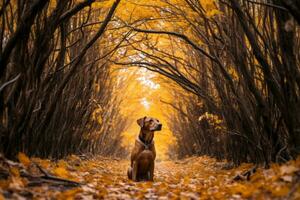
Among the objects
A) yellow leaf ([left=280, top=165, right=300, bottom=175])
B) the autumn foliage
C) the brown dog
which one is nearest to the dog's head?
the brown dog

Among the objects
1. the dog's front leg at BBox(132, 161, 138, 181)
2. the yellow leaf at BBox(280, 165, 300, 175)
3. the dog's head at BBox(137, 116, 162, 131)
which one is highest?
the dog's head at BBox(137, 116, 162, 131)

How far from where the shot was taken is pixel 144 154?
276 inches

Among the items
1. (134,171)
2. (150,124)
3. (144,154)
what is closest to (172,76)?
(150,124)

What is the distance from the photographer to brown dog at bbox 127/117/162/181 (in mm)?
7031

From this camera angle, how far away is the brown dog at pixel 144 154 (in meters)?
7.03

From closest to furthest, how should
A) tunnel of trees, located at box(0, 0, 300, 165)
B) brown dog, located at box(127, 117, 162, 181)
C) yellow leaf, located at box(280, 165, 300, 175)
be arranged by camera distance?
yellow leaf, located at box(280, 165, 300, 175)
tunnel of trees, located at box(0, 0, 300, 165)
brown dog, located at box(127, 117, 162, 181)

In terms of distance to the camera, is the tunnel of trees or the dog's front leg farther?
the dog's front leg

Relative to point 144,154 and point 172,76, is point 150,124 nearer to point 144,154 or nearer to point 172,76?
point 144,154

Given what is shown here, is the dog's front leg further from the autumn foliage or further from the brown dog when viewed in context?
the autumn foliage

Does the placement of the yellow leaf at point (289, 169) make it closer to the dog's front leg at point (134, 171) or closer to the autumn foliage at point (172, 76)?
the autumn foliage at point (172, 76)

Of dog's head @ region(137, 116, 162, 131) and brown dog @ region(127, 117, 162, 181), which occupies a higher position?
dog's head @ region(137, 116, 162, 131)

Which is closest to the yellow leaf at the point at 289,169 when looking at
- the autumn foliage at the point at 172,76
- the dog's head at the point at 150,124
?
the autumn foliage at the point at 172,76

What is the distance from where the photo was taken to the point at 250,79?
5887mm

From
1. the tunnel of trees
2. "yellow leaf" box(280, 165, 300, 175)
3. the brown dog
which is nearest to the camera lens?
"yellow leaf" box(280, 165, 300, 175)
